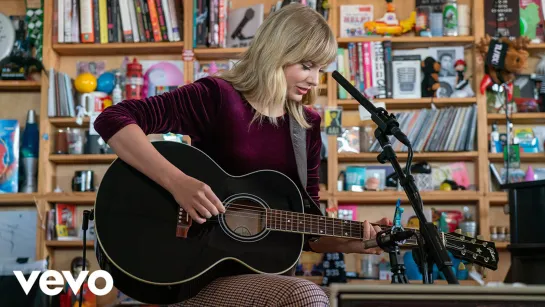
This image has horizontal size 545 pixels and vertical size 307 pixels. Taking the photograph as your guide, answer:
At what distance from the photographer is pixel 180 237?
1.83 metres

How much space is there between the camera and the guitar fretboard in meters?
1.96

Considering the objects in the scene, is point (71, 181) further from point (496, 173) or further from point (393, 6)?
point (496, 173)

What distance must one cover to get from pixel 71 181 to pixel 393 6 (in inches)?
87.5

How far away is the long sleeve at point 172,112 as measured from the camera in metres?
1.88

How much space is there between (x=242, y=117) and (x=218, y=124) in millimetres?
71

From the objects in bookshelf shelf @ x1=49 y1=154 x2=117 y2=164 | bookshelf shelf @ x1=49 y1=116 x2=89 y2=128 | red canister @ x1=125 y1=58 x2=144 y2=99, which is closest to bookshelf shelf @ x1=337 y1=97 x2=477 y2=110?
red canister @ x1=125 y1=58 x2=144 y2=99

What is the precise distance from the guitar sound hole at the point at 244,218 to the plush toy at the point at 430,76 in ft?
8.50

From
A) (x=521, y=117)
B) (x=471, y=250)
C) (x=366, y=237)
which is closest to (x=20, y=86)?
(x=521, y=117)

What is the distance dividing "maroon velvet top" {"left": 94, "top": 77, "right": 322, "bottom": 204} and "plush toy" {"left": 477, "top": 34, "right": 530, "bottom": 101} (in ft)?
7.91

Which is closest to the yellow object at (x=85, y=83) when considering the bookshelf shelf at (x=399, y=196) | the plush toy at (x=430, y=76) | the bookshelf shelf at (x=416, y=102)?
the bookshelf shelf at (x=416, y=102)

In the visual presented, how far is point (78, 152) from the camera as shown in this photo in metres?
4.43

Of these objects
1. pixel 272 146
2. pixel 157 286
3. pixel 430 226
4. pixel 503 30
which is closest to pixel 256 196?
pixel 272 146

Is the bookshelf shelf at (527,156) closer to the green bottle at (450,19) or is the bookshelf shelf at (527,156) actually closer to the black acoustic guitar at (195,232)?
the green bottle at (450,19)

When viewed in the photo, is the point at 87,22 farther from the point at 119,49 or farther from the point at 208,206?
the point at 208,206
